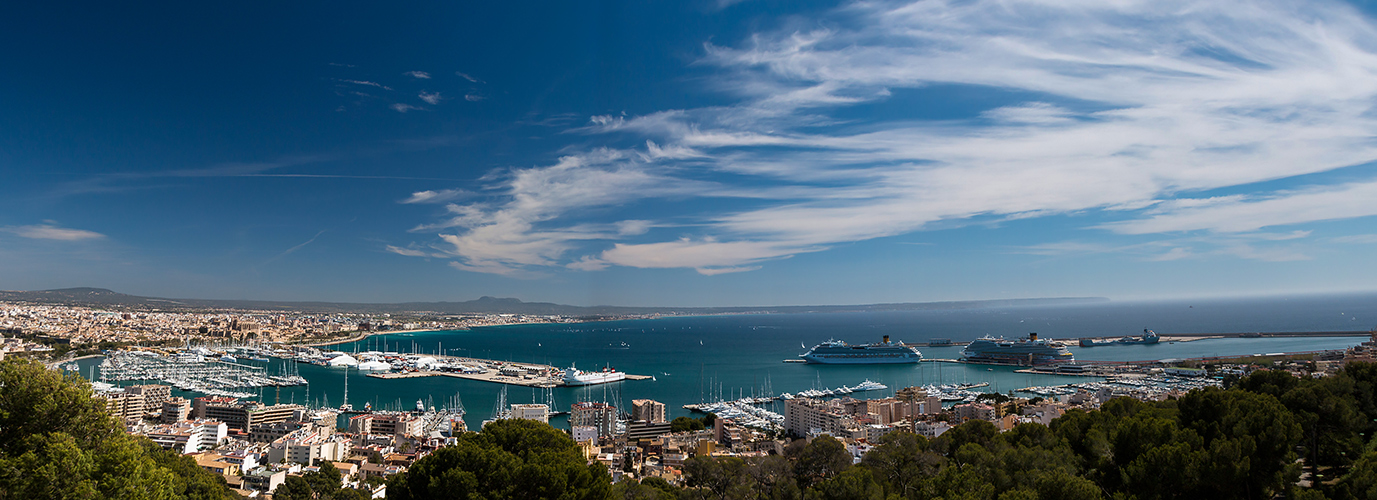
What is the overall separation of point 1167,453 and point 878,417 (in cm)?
1227

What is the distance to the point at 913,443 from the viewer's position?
6934 mm

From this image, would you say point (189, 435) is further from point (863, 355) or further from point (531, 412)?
point (863, 355)

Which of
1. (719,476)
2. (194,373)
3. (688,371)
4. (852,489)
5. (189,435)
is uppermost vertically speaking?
(852,489)

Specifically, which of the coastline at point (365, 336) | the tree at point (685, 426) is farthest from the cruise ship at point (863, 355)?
the coastline at point (365, 336)

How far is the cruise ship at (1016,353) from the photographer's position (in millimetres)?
31408

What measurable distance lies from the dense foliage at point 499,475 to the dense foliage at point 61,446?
1.58 meters

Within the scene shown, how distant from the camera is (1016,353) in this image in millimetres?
32500

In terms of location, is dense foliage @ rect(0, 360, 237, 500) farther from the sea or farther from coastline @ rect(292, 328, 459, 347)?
coastline @ rect(292, 328, 459, 347)

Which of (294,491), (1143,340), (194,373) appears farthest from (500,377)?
(1143,340)

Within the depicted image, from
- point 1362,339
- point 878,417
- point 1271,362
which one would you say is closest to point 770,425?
point 878,417

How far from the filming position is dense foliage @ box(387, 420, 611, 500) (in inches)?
168

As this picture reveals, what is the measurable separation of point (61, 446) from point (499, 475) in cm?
225

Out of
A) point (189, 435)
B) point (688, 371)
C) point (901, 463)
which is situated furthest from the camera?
point (688, 371)

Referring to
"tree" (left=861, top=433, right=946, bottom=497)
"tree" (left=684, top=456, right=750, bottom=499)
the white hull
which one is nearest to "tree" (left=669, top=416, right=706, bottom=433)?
"tree" (left=684, top=456, right=750, bottom=499)
